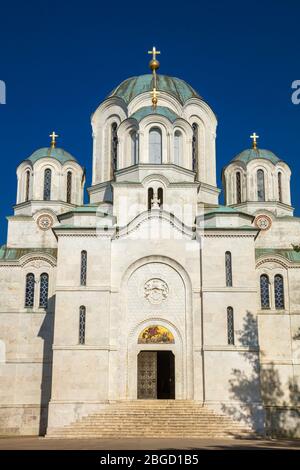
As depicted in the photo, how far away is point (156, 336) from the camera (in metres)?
26.5

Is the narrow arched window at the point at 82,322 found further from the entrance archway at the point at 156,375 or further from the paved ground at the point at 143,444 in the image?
the paved ground at the point at 143,444

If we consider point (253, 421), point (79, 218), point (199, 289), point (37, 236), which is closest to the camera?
point (253, 421)

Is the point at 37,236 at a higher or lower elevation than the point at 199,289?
higher

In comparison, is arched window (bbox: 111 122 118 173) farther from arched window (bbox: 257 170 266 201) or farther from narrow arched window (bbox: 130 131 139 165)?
arched window (bbox: 257 170 266 201)

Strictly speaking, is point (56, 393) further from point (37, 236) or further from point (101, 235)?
point (37, 236)

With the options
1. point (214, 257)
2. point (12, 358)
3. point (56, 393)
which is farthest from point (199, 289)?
point (12, 358)

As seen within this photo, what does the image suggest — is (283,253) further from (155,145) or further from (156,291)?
(155,145)

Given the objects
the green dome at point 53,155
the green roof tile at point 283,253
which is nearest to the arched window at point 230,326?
the green roof tile at point 283,253

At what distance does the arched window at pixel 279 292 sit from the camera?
97.6 ft

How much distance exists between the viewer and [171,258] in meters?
27.0

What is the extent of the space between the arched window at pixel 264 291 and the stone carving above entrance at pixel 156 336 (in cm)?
548

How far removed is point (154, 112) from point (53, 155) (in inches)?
236

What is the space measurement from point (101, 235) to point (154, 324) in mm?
4224

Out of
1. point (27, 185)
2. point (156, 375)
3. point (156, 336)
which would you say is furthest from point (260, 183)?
point (156, 375)
